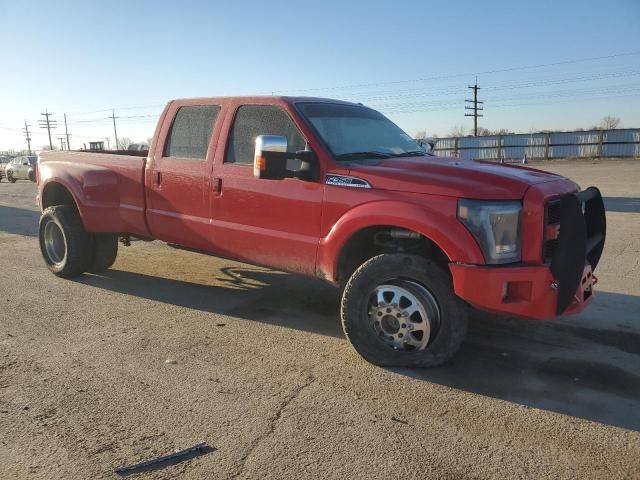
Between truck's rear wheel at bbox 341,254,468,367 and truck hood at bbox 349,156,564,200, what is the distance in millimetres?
524

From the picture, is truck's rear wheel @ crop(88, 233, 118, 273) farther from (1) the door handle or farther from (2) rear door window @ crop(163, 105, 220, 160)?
(1) the door handle

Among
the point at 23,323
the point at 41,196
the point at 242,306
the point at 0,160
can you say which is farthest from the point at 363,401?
the point at 0,160

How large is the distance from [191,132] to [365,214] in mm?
2338

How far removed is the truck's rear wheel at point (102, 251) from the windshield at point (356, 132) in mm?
3234

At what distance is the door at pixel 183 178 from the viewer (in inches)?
204

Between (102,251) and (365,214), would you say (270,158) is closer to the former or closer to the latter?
(365,214)

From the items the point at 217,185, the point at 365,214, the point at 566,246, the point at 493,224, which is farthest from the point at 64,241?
the point at 566,246

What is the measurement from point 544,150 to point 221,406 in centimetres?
3869

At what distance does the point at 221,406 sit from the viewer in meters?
3.37

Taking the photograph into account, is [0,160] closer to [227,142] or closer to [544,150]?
[544,150]

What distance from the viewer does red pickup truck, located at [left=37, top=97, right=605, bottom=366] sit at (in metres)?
3.58

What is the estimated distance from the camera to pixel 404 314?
12.7ft

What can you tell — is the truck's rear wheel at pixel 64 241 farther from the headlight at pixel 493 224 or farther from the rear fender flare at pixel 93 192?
the headlight at pixel 493 224

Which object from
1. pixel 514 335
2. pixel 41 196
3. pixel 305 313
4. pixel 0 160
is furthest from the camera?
pixel 0 160
